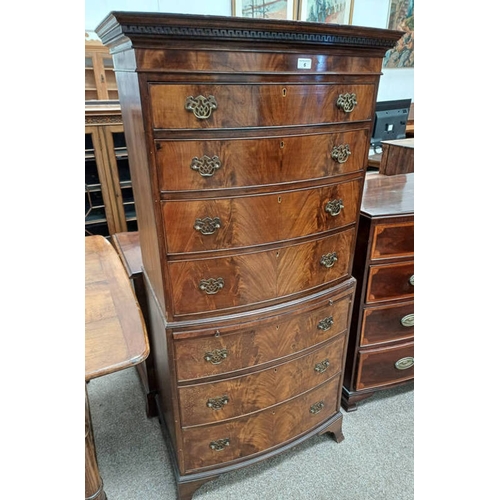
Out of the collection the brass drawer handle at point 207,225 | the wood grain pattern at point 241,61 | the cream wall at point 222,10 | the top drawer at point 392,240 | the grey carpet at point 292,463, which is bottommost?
the grey carpet at point 292,463

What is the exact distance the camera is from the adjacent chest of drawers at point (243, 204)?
32.7 inches

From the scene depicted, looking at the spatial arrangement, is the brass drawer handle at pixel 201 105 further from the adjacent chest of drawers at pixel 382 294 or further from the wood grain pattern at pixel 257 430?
the wood grain pattern at pixel 257 430

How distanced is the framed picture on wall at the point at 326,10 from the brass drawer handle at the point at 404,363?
3.16 meters

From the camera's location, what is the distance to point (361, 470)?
149 centimetres

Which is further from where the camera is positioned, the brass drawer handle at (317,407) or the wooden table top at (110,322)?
the brass drawer handle at (317,407)

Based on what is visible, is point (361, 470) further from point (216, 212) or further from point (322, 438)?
point (216, 212)

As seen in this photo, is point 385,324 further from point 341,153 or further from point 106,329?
point 106,329

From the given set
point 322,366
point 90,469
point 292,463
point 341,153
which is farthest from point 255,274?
point 292,463

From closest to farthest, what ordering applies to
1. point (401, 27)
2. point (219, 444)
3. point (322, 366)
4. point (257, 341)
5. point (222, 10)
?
point (257, 341) → point (219, 444) → point (322, 366) → point (222, 10) → point (401, 27)

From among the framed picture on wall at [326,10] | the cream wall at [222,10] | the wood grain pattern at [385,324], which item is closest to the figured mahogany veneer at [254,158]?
the wood grain pattern at [385,324]

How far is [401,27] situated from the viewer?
13.1 ft

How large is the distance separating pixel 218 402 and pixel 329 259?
61cm

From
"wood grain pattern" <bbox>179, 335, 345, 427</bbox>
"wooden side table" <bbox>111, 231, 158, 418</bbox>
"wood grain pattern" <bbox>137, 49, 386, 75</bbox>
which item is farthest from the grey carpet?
"wood grain pattern" <bbox>137, 49, 386, 75</bbox>

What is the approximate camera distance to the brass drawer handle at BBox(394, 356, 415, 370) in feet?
5.72
